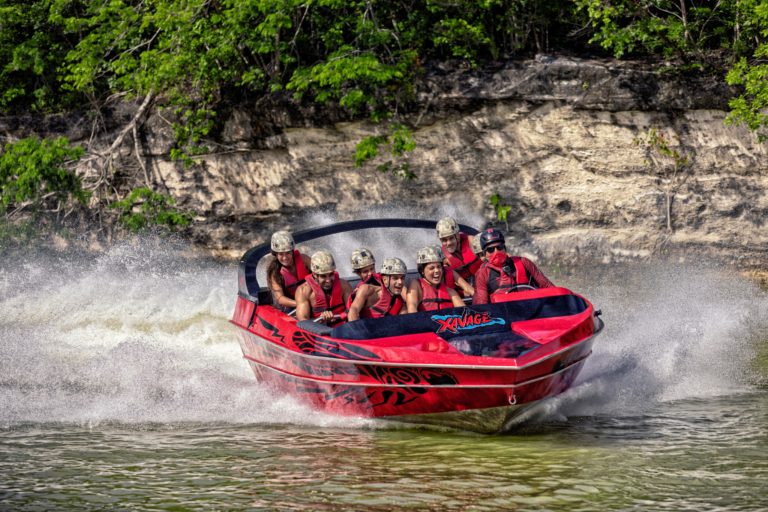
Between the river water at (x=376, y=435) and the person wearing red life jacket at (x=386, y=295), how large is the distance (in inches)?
37.9

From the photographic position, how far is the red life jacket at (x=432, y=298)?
8.06 m

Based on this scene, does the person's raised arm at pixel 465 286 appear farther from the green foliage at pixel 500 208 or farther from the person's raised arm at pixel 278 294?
the green foliage at pixel 500 208

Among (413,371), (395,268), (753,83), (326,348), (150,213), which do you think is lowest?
(413,371)

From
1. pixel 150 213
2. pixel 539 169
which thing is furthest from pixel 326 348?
pixel 150 213

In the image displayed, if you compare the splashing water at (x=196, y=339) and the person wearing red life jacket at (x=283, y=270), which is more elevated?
the person wearing red life jacket at (x=283, y=270)

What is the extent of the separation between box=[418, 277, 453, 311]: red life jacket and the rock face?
23.3 feet

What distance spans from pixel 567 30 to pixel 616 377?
28.5ft

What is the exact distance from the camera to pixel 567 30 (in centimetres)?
1595

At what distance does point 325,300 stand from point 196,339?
4473mm

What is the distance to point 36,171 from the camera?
51.2 ft

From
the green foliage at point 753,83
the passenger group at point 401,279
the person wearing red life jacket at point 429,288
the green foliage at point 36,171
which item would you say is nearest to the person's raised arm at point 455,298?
the passenger group at point 401,279

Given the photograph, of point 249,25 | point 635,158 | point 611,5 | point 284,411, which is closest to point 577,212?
point 635,158

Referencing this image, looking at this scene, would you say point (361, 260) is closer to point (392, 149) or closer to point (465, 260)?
point (465, 260)

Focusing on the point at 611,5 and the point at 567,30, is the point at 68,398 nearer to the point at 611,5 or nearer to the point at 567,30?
the point at 611,5
